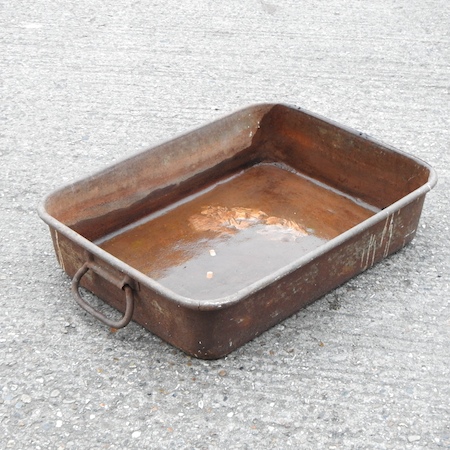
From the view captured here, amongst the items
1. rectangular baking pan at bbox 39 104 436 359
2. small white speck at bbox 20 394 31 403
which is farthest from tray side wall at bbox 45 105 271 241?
small white speck at bbox 20 394 31 403

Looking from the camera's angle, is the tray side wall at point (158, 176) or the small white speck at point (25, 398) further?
the tray side wall at point (158, 176)

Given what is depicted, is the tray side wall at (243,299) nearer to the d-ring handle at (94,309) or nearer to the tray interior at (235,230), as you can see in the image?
the d-ring handle at (94,309)

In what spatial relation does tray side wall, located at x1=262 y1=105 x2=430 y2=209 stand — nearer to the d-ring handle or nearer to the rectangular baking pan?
the rectangular baking pan

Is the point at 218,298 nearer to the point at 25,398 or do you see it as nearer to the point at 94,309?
the point at 94,309

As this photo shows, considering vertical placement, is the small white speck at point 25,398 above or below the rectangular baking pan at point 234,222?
below

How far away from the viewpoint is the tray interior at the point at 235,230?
8.82 ft

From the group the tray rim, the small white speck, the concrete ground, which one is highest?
the tray rim

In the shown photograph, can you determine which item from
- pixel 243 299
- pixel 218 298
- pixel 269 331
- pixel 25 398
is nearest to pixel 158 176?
pixel 218 298

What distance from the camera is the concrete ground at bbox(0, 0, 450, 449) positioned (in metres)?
2.21

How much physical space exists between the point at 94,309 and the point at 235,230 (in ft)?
2.21

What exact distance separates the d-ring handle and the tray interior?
0.93 ft

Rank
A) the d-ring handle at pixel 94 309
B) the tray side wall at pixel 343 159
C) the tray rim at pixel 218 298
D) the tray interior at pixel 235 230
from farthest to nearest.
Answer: the tray side wall at pixel 343 159 → the tray interior at pixel 235 230 → the d-ring handle at pixel 94 309 → the tray rim at pixel 218 298

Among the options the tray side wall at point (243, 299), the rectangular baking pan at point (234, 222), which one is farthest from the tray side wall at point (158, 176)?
the tray side wall at point (243, 299)

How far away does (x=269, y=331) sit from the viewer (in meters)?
2.49
